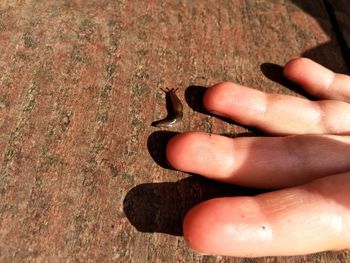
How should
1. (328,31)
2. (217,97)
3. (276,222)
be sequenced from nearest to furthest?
(276,222) < (217,97) < (328,31)

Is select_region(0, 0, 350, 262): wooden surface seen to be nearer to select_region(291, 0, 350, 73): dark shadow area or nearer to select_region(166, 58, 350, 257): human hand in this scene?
select_region(291, 0, 350, 73): dark shadow area

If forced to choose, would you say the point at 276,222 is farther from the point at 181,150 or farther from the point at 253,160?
the point at 181,150

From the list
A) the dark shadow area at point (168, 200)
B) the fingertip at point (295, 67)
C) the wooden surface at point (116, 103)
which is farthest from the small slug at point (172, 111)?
the fingertip at point (295, 67)

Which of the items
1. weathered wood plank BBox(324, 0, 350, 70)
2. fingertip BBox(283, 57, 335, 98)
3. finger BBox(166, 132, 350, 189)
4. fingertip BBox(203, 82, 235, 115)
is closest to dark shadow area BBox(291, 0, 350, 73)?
weathered wood plank BBox(324, 0, 350, 70)

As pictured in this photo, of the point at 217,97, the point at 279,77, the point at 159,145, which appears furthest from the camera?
the point at 279,77

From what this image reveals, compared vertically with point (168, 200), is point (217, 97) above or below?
above

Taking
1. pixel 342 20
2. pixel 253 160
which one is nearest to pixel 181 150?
pixel 253 160
